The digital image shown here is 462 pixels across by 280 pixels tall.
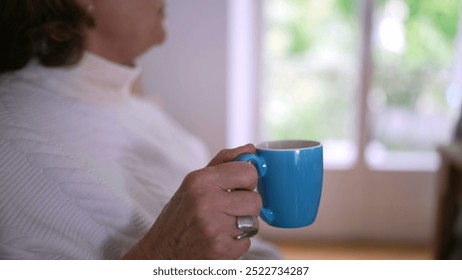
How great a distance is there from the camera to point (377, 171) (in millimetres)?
927

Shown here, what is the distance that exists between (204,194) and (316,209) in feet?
0.42

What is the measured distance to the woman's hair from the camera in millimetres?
518

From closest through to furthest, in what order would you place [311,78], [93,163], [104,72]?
[93,163], [104,72], [311,78]

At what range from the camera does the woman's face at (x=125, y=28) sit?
537mm

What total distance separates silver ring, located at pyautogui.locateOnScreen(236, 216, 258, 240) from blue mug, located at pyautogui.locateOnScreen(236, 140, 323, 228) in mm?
15

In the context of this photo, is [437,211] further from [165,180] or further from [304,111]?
[165,180]

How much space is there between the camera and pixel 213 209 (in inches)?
15.6

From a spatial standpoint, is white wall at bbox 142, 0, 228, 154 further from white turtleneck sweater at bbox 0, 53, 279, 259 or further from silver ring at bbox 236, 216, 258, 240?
silver ring at bbox 236, 216, 258, 240

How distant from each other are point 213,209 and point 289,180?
0.26 feet

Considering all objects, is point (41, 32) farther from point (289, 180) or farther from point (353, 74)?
point (353, 74)

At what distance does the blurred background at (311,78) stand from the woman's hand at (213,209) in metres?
0.14

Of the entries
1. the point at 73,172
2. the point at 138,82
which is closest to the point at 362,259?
the point at 73,172

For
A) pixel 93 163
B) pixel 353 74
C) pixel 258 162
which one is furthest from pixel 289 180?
pixel 353 74

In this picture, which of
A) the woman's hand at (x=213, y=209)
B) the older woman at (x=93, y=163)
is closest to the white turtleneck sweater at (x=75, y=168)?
the older woman at (x=93, y=163)
